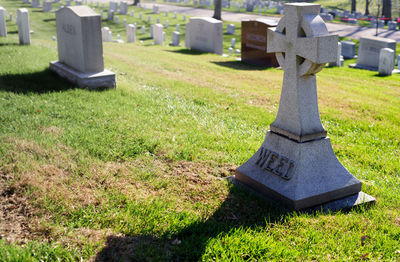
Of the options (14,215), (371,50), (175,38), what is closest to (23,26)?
(175,38)

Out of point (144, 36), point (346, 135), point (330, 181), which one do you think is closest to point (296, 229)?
point (330, 181)

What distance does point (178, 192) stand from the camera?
4090mm

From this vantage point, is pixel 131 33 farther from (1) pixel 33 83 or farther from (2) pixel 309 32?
(2) pixel 309 32

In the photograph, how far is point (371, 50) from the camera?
14648mm

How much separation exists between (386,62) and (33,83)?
1034 cm

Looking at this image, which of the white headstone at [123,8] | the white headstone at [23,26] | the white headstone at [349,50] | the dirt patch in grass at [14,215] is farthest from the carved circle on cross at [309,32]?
the white headstone at [123,8]

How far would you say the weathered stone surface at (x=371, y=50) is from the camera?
14.4m

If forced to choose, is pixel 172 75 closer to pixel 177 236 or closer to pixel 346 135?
pixel 346 135

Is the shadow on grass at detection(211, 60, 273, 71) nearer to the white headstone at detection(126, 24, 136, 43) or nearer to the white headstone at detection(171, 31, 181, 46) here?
the white headstone at detection(171, 31, 181, 46)

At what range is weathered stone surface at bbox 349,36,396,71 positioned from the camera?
568 inches

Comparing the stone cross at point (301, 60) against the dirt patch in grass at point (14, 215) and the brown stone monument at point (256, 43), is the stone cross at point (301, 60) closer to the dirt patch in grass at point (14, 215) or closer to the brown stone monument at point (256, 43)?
the dirt patch in grass at point (14, 215)

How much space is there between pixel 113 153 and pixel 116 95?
8.81 ft

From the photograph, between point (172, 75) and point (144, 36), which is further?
point (144, 36)

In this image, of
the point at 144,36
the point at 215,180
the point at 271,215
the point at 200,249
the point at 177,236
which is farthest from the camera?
the point at 144,36
